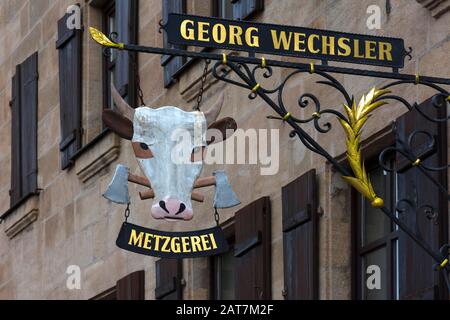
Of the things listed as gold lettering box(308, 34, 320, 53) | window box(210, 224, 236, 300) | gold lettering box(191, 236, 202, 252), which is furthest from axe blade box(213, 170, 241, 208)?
window box(210, 224, 236, 300)

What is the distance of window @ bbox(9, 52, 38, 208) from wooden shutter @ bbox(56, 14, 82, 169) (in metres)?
0.90

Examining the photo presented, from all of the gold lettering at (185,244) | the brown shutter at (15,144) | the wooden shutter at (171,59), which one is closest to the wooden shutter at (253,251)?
the wooden shutter at (171,59)

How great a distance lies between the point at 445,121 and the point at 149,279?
590cm

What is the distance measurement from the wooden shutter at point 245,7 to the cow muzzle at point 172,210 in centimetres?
413

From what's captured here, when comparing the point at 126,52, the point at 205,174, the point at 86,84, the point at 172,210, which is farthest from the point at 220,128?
the point at 86,84

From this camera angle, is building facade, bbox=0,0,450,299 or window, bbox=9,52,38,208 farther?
window, bbox=9,52,38,208

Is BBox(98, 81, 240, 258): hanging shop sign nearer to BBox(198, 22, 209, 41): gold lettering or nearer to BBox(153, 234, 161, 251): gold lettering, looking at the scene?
BBox(153, 234, 161, 251): gold lettering

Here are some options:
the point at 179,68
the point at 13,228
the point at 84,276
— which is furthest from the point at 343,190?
the point at 13,228

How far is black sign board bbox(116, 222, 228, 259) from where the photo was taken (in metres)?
12.6

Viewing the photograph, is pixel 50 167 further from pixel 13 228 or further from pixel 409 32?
pixel 409 32

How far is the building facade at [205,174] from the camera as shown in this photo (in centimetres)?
1456

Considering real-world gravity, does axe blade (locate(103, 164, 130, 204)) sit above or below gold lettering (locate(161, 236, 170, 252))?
above

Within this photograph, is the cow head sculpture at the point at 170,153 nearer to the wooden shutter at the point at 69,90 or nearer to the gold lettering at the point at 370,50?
the gold lettering at the point at 370,50

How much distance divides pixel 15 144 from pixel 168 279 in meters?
5.16
